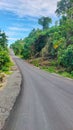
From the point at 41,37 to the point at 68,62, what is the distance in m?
55.0

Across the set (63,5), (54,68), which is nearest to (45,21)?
(63,5)

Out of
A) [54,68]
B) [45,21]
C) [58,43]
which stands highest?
[45,21]

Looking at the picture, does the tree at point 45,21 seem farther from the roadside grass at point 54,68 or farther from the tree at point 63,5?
the roadside grass at point 54,68

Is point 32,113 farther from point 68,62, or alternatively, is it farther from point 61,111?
point 68,62

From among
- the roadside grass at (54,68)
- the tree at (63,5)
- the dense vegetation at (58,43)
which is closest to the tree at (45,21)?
the dense vegetation at (58,43)

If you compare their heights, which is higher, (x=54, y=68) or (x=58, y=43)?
(x=58, y=43)

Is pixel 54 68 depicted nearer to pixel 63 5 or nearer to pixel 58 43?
pixel 58 43

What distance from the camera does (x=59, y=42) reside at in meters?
72.1

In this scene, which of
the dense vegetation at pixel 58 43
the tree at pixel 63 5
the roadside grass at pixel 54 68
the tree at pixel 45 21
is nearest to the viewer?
the roadside grass at pixel 54 68

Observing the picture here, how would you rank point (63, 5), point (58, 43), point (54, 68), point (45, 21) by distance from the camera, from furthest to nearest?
point (45, 21) → point (63, 5) → point (58, 43) → point (54, 68)

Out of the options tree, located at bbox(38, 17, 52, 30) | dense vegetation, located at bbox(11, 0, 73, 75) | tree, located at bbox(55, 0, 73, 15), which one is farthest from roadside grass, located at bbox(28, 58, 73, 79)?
tree, located at bbox(38, 17, 52, 30)

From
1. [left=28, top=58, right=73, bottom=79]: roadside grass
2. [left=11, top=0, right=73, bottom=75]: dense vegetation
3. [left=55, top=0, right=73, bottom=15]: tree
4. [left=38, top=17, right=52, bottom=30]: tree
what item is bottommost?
[left=28, top=58, right=73, bottom=79]: roadside grass

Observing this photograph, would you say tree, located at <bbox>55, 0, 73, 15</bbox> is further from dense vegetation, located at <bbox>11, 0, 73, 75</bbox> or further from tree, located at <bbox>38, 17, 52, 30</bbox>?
tree, located at <bbox>38, 17, 52, 30</bbox>

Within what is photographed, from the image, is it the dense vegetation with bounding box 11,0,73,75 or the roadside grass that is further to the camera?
the dense vegetation with bounding box 11,0,73,75
